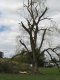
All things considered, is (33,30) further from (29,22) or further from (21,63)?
(21,63)

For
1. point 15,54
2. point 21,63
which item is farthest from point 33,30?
point 21,63

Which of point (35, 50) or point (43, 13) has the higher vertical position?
point (43, 13)

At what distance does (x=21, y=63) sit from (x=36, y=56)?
787 cm

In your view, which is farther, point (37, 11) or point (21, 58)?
point (21, 58)

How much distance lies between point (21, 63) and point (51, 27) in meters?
11.6

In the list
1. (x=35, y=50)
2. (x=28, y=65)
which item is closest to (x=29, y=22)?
(x=35, y=50)

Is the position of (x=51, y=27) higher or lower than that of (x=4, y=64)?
higher

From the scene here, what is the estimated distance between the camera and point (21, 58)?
5894cm

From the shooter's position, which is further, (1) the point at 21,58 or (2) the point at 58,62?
(1) the point at 21,58

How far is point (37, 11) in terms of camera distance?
52.4 m

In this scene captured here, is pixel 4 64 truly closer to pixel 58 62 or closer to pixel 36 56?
pixel 36 56

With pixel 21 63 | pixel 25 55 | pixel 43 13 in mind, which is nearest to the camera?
pixel 43 13

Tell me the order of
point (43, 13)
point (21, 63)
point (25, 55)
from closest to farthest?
point (43, 13), point (25, 55), point (21, 63)

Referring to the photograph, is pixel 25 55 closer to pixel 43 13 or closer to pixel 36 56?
pixel 36 56
